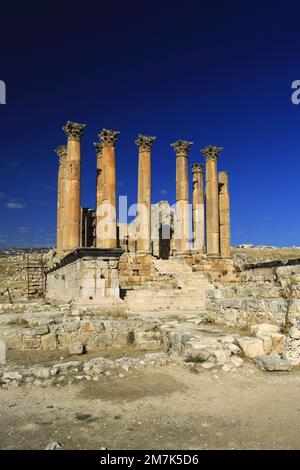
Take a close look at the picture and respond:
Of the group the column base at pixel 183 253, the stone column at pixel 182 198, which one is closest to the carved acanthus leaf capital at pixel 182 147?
the stone column at pixel 182 198

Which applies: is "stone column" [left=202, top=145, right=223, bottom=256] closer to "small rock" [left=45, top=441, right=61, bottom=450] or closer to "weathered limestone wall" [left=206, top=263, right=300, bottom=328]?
"weathered limestone wall" [left=206, top=263, right=300, bottom=328]

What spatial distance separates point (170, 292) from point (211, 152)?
529 inches

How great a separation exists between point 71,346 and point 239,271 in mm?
20216

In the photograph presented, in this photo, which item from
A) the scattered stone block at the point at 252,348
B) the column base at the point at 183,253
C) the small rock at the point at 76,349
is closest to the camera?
the scattered stone block at the point at 252,348

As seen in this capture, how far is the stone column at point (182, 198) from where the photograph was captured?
27984mm

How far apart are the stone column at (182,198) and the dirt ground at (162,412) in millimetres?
21364

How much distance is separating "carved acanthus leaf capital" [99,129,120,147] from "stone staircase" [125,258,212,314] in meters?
8.47

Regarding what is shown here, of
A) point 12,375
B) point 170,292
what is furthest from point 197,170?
point 12,375

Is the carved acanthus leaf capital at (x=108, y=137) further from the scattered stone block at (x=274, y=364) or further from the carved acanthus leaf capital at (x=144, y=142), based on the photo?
the scattered stone block at (x=274, y=364)

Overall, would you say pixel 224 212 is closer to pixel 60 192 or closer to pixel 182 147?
pixel 182 147

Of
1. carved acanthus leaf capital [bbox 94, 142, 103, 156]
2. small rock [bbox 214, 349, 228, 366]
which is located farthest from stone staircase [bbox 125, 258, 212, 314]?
carved acanthus leaf capital [bbox 94, 142, 103, 156]

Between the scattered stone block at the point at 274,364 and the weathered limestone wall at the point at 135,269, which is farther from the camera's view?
the weathered limestone wall at the point at 135,269

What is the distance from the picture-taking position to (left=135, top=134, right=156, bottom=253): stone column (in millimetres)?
26264
